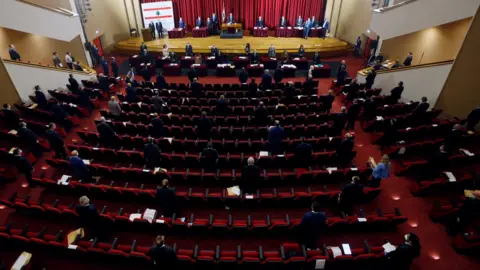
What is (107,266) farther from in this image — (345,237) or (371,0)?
(371,0)

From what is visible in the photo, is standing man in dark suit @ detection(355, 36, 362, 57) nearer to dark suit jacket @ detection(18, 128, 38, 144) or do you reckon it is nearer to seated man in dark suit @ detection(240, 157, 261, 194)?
seated man in dark suit @ detection(240, 157, 261, 194)

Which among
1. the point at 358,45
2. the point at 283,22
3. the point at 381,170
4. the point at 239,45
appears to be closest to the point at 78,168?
the point at 381,170

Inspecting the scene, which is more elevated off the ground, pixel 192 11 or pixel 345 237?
pixel 192 11

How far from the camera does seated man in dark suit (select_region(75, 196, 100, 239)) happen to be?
178 inches

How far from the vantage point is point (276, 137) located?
6.72 meters

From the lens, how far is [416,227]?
17.9ft

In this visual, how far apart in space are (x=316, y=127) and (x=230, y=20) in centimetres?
1217

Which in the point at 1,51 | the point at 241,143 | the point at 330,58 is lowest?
the point at 330,58

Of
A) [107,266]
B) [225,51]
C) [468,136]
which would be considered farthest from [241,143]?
[225,51]

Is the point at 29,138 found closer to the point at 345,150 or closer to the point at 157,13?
the point at 345,150

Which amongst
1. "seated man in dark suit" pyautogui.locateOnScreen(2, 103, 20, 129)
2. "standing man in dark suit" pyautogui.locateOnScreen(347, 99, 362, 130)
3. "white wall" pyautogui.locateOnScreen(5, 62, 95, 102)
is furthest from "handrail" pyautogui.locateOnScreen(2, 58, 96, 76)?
"standing man in dark suit" pyautogui.locateOnScreen(347, 99, 362, 130)

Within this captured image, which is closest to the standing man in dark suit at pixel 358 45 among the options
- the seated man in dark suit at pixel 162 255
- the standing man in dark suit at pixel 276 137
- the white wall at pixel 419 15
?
the white wall at pixel 419 15

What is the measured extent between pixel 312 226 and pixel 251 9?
1643 cm

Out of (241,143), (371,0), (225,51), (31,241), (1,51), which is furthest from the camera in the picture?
(225,51)
